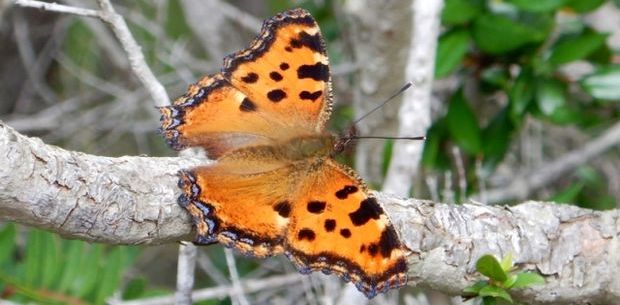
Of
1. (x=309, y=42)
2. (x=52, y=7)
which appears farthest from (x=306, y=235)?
(x=52, y=7)

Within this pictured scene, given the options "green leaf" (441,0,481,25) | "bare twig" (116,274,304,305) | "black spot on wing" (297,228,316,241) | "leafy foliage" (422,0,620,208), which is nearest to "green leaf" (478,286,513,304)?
"black spot on wing" (297,228,316,241)

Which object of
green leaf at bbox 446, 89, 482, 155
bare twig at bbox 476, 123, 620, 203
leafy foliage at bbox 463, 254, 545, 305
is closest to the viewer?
leafy foliage at bbox 463, 254, 545, 305

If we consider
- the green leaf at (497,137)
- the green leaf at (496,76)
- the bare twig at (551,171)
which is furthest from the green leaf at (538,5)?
the bare twig at (551,171)

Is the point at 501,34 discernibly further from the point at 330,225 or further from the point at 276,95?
the point at 330,225

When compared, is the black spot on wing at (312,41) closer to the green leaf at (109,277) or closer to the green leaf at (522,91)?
the green leaf at (109,277)

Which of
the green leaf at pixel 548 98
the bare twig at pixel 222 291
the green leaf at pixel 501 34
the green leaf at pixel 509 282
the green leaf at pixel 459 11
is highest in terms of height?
the green leaf at pixel 459 11

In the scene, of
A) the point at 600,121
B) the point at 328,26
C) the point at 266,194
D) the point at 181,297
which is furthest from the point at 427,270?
the point at 328,26

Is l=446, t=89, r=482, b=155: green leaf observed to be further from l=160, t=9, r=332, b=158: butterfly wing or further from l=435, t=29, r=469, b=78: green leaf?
l=160, t=9, r=332, b=158: butterfly wing
